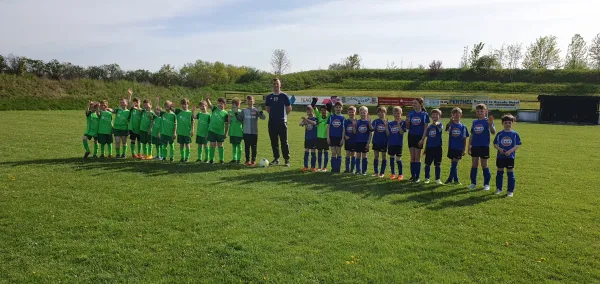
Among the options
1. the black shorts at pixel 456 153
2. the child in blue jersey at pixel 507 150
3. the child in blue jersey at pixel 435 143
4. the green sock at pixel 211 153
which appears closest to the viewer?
the child in blue jersey at pixel 507 150

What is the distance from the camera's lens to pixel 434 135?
354 inches

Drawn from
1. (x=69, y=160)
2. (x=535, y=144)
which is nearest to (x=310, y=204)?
(x=69, y=160)

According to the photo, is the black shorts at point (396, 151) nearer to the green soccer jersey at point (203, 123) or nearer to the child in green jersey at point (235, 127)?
the child in green jersey at point (235, 127)

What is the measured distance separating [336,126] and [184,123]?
14.6ft

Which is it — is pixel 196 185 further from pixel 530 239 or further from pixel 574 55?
pixel 574 55

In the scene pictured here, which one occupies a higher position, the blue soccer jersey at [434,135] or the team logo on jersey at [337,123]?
the team logo on jersey at [337,123]

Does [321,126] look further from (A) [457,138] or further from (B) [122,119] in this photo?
(B) [122,119]

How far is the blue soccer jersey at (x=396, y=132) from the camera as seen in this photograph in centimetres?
929

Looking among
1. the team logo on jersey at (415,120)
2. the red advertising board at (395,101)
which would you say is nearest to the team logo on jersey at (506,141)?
the team logo on jersey at (415,120)

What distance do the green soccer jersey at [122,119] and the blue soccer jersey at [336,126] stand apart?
6.14 m

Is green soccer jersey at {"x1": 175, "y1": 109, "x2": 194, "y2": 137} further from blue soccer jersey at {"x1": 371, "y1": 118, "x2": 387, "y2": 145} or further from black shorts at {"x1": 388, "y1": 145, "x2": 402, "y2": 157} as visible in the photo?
black shorts at {"x1": 388, "y1": 145, "x2": 402, "y2": 157}

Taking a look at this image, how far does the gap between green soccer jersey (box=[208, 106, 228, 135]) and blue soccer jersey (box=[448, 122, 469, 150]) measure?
5.85 meters

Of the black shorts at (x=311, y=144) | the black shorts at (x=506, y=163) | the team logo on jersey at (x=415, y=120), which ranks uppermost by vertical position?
the team logo on jersey at (x=415, y=120)

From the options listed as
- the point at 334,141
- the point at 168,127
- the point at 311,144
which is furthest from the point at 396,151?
the point at 168,127
